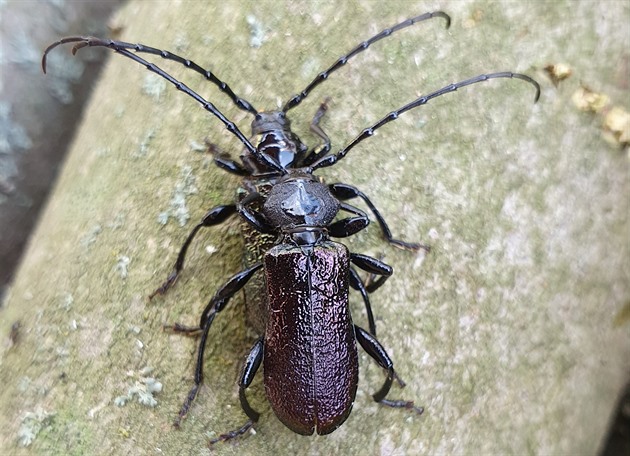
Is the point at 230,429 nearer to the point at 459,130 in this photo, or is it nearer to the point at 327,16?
the point at 459,130

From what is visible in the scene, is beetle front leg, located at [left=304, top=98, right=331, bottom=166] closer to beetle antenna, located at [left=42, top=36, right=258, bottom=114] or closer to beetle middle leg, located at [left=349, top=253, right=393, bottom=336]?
beetle antenna, located at [left=42, top=36, right=258, bottom=114]

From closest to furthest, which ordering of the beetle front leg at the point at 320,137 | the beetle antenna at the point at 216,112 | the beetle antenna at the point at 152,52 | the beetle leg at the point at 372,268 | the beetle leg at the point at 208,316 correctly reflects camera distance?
the beetle antenna at the point at 152,52
the beetle antenna at the point at 216,112
the beetle leg at the point at 208,316
the beetle leg at the point at 372,268
the beetle front leg at the point at 320,137

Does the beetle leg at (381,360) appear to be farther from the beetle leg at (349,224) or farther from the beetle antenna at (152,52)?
the beetle antenna at (152,52)

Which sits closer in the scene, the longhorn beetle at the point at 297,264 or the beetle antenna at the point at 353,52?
the longhorn beetle at the point at 297,264

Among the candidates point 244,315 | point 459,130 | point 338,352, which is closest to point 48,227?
point 244,315

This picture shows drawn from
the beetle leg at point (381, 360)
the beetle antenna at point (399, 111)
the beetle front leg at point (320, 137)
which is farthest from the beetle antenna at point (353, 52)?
the beetle leg at point (381, 360)

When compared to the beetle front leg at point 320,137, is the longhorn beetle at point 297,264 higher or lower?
lower
